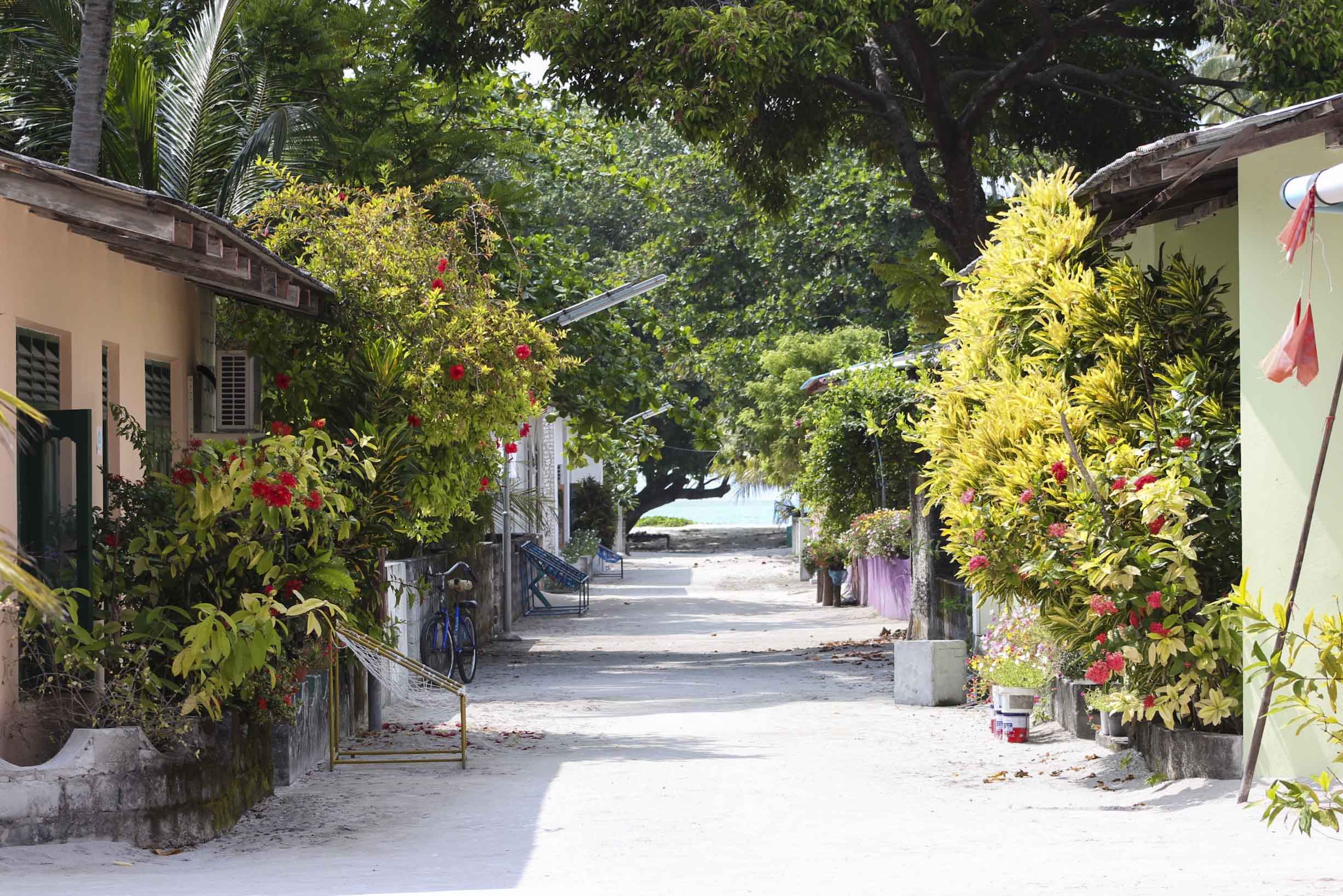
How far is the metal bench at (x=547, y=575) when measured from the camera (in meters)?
24.9

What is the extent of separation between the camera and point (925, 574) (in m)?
15.6

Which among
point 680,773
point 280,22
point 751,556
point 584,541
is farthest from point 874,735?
point 751,556

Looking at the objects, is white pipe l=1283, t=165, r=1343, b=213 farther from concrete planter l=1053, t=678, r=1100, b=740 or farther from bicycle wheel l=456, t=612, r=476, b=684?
bicycle wheel l=456, t=612, r=476, b=684

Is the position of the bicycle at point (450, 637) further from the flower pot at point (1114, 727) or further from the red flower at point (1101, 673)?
the red flower at point (1101, 673)

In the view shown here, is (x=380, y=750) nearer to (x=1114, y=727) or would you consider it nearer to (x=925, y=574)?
(x=1114, y=727)

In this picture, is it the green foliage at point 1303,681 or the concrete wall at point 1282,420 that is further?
Answer: the concrete wall at point 1282,420

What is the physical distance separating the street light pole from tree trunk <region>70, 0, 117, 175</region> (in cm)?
514

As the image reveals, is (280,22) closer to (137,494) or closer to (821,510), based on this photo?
(137,494)

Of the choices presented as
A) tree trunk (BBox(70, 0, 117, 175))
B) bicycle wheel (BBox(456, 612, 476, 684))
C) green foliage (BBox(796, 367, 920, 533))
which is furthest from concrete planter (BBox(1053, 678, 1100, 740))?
green foliage (BBox(796, 367, 920, 533))

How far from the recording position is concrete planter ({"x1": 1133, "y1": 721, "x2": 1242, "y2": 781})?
7758 mm

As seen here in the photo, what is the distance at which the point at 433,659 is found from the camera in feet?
47.7

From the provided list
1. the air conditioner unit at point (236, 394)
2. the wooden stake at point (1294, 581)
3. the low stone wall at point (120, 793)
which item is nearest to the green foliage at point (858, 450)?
the air conditioner unit at point (236, 394)

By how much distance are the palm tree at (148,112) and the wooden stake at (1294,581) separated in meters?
9.70

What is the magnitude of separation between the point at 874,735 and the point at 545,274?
8.61 meters
